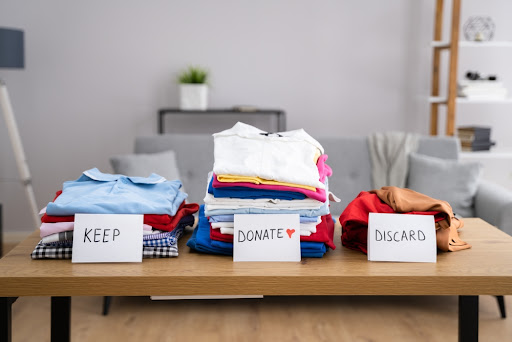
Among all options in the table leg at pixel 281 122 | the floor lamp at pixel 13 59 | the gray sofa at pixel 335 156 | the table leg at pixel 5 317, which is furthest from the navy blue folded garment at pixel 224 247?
the table leg at pixel 281 122

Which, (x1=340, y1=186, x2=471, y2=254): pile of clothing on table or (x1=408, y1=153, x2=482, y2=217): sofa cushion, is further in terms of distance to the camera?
(x1=408, y1=153, x2=482, y2=217): sofa cushion

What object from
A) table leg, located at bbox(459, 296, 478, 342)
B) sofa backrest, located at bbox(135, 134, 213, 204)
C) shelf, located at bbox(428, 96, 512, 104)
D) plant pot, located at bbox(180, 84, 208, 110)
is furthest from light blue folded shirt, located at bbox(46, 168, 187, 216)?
shelf, located at bbox(428, 96, 512, 104)

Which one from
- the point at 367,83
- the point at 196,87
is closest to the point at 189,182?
the point at 196,87

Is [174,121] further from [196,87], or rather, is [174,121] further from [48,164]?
[48,164]

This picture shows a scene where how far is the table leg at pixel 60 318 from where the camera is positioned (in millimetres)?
1325

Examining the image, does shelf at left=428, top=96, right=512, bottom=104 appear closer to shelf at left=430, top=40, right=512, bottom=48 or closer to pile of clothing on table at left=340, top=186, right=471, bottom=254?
shelf at left=430, top=40, right=512, bottom=48

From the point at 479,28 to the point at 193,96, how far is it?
6.25ft

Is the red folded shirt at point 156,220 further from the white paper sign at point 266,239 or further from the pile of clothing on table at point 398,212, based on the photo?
the pile of clothing on table at point 398,212

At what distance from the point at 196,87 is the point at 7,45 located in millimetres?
1117

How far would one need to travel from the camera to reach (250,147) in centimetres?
135

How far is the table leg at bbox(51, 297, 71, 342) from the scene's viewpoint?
1.33 m

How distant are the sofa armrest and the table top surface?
1.72 meters

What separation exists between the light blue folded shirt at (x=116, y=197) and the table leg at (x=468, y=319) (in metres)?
0.61

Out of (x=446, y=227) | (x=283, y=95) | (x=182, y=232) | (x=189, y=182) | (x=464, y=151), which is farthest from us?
(x=283, y=95)
